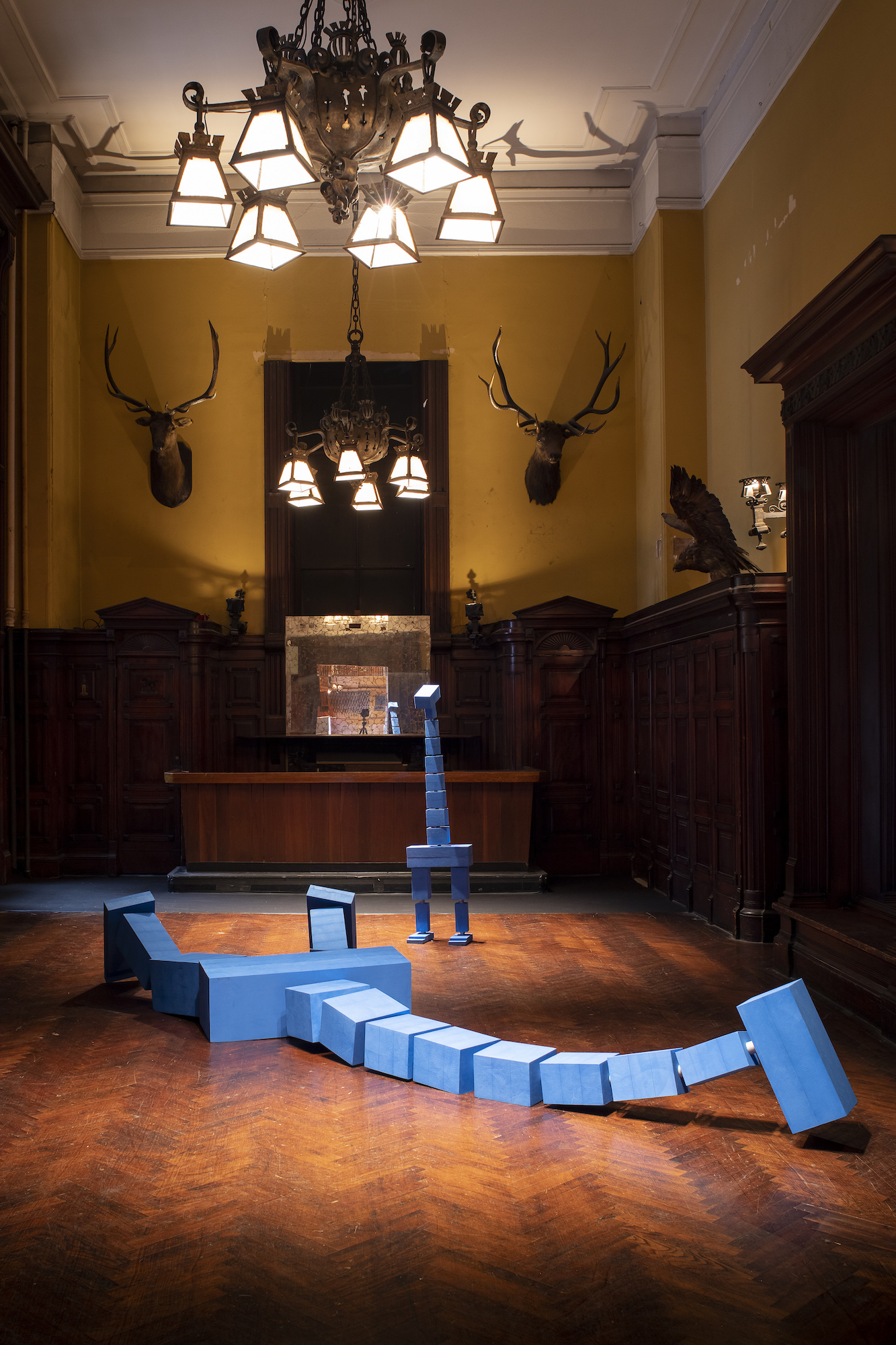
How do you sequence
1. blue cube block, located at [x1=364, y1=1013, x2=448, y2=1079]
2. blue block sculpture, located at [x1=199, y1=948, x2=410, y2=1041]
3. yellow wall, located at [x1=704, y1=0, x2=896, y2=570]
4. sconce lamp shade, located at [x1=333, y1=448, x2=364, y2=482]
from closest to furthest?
1. blue cube block, located at [x1=364, y1=1013, x2=448, y2=1079]
2. blue block sculpture, located at [x1=199, y1=948, x2=410, y2=1041]
3. yellow wall, located at [x1=704, y1=0, x2=896, y2=570]
4. sconce lamp shade, located at [x1=333, y1=448, x2=364, y2=482]

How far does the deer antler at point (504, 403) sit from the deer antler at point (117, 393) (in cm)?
350

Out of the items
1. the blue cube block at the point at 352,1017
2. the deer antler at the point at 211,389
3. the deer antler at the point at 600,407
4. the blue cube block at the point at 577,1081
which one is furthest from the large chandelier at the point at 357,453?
the blue cube block at the point at 577,1081

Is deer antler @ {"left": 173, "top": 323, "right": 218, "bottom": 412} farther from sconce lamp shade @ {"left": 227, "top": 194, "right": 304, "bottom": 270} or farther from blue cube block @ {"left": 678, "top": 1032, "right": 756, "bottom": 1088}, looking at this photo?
blue cube block @ {"left": 678, "top": 1032, "right": 756, "bottom": 1088}

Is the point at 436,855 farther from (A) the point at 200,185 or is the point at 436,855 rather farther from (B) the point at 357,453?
(B) the point at 357,453

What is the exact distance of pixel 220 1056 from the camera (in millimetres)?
3934

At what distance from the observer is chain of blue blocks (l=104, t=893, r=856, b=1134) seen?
3.01m

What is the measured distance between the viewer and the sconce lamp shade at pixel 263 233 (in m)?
3.80

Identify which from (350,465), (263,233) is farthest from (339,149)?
(350,465)

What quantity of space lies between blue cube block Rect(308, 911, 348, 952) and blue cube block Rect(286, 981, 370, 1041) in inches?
30.5

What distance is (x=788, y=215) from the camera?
6941mm

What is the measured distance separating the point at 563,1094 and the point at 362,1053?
0.86 metres

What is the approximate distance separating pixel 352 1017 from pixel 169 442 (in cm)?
754

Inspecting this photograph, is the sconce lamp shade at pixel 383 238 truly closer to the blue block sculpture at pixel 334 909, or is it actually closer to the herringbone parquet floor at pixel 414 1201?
the blue block sculpture at pixel 334 909

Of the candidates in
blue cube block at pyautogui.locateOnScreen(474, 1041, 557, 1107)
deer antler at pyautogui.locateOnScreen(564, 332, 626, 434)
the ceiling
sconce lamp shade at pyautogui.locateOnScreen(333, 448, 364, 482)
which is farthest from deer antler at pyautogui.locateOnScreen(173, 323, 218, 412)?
blue cube block at pyautogui.locateOnScreen(474, 1041, 557, 1107)
